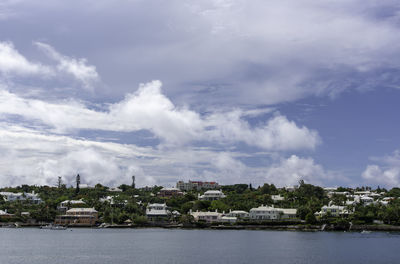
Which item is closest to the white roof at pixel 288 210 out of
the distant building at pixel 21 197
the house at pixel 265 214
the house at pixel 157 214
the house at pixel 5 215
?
the house at pixel 265 214

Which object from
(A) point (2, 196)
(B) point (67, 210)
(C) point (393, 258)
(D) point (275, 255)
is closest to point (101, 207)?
(B) point (67, 210)

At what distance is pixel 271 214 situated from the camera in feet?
491

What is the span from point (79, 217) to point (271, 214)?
6719 cm

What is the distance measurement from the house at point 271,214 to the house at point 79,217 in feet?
182

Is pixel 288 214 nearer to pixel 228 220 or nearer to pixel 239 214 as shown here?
pixel 239 214

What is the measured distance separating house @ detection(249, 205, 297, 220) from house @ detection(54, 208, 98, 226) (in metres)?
55.4

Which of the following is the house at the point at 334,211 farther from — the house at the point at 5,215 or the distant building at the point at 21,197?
the distant building at the point at 21,197

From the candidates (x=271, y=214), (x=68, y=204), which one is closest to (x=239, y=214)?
(x=271, y=214)

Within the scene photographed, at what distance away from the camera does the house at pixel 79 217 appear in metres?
156

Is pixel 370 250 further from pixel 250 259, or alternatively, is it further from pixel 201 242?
pixel 201 242

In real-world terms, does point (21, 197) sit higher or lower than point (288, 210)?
higher

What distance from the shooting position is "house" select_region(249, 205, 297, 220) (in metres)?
149

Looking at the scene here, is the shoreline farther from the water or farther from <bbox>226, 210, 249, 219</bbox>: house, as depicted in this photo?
the water

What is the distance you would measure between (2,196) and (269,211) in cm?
11478
